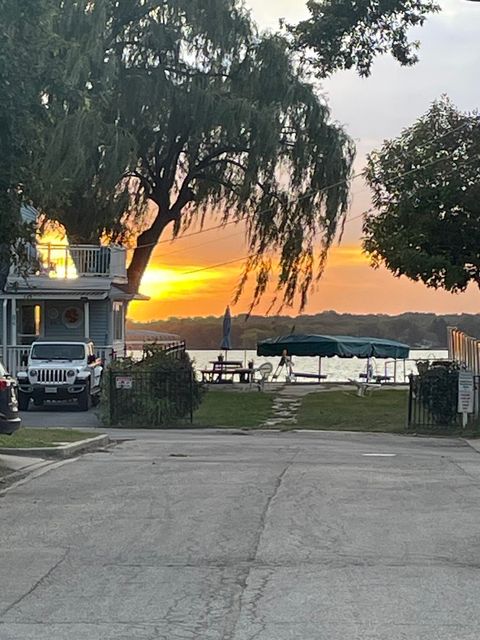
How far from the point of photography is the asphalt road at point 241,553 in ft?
22.1

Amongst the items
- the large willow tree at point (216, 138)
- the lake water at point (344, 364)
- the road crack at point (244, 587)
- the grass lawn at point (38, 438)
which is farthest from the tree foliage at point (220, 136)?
the road crack at point (244, 587)

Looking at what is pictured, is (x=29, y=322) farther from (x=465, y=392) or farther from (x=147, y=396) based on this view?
(x=465, y=392)

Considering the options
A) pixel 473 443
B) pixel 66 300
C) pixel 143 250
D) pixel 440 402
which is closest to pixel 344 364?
pixel 143 250

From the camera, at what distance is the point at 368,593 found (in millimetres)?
7484

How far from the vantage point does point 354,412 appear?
98.9 ft

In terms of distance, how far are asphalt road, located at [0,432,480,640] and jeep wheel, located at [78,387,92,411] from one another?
14.8 metres

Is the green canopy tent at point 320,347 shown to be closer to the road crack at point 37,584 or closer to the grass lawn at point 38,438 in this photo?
the grass lawn at point 38,438

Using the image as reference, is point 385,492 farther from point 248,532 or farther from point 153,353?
point 153,353

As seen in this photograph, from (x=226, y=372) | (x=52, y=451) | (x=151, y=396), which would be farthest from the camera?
(x=226, y=372)

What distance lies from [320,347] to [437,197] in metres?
11.1

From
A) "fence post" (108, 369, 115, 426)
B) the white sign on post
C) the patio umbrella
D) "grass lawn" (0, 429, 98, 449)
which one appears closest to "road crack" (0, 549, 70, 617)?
"grass lawn" (0, 429, 98, 449)

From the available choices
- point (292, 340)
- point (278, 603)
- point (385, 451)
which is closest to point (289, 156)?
point (292, 340)

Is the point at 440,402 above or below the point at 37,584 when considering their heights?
above

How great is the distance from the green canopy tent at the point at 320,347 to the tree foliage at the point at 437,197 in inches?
325
